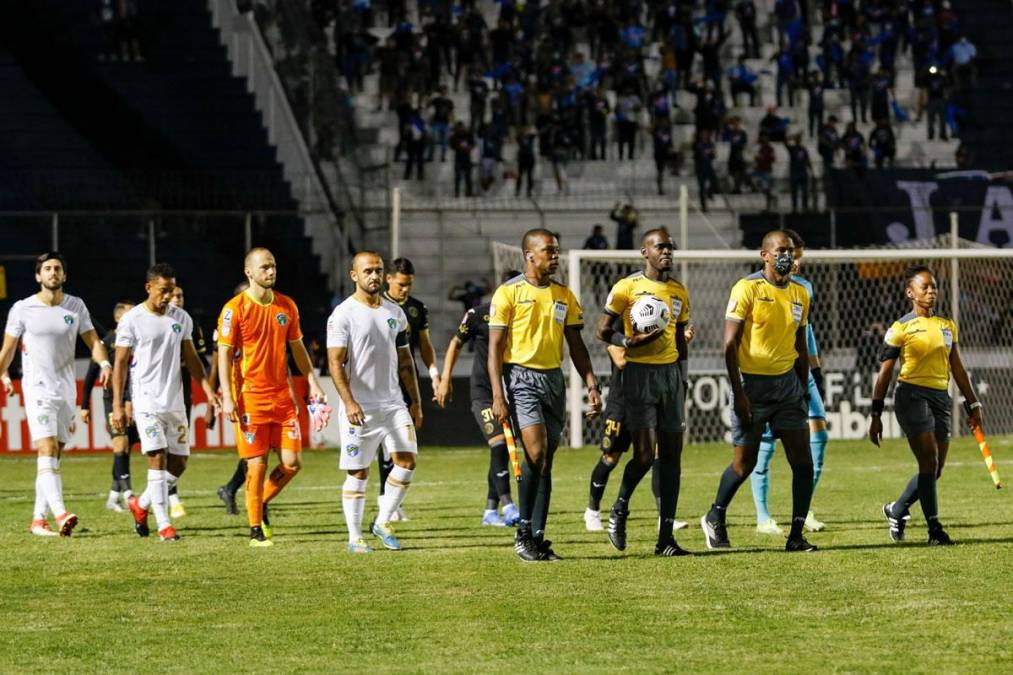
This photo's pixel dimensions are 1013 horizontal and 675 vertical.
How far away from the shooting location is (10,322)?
13445mm

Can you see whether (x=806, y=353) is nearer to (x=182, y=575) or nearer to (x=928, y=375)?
(x=928, y=375)

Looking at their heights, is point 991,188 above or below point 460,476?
above

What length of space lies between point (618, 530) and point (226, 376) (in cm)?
290

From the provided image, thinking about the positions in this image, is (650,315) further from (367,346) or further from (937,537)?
(937,537)

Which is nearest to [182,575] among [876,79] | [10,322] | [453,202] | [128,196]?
[10,322]

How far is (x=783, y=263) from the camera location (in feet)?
37.4

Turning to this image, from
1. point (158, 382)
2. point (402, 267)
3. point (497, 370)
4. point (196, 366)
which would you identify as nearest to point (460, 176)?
point (402, 267)

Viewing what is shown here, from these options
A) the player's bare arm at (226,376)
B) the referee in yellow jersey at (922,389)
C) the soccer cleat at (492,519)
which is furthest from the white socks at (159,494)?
the referee in yellow jersey at (922,389)

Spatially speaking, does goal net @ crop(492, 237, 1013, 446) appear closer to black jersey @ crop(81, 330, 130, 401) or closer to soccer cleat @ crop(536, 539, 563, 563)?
black jersey @ crop(81, 330, 130, 401)

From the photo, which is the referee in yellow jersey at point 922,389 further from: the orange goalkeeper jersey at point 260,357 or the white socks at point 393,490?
the orange goalkeeper jersey at point 260,357

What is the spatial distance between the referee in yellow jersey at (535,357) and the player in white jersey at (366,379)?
0.99m

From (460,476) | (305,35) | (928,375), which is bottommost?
(460,476)

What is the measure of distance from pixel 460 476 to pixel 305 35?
51.2 ft

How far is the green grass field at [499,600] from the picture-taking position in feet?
25.3
